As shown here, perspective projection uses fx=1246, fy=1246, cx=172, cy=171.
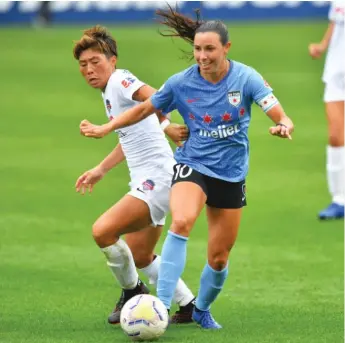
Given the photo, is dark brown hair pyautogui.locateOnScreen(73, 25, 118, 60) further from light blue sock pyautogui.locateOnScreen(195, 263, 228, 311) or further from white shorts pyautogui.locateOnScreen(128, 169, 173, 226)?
light blue sock pyautogui.locateOnScreen(195, 263, 228, 311)

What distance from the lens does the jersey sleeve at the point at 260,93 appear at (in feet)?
28.7

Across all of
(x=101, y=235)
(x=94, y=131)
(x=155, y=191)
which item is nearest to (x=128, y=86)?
→ (x=94, y=131)

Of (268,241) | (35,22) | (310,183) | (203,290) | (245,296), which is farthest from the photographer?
(35,22)

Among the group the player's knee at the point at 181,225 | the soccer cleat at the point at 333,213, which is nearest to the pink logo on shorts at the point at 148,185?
the player's knee at the point at 181,225

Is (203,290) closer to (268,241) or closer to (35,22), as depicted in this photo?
(268,241)

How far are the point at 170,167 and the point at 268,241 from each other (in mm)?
4365

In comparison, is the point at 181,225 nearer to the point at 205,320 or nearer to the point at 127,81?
the point at 205,320

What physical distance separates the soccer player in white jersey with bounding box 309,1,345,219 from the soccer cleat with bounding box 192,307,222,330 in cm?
559

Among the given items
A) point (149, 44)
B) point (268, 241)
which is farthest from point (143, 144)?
point (149, 44)

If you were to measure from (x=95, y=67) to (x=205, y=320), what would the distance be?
208 cm

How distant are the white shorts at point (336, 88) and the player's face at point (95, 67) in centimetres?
555

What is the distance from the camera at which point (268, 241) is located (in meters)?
13.7

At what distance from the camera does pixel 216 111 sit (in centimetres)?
888

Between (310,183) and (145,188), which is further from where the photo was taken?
(310,183)
